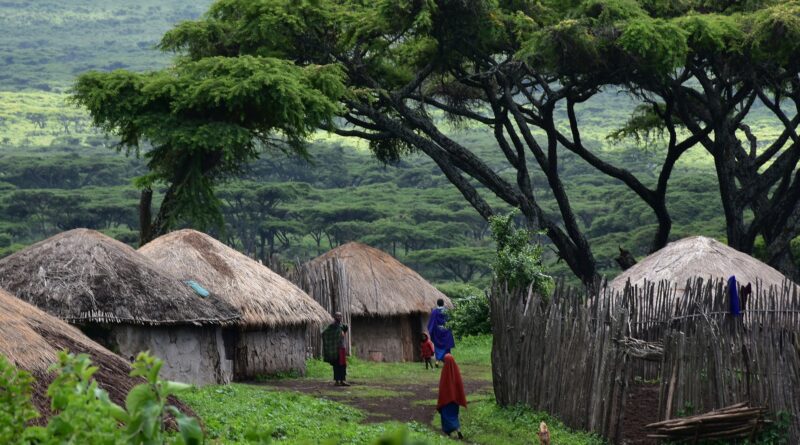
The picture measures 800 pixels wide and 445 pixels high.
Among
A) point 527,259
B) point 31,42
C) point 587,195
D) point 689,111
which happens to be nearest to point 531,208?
point 689,111

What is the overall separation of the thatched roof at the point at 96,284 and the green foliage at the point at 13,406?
10934 mm

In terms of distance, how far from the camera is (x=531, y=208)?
25.3 meters

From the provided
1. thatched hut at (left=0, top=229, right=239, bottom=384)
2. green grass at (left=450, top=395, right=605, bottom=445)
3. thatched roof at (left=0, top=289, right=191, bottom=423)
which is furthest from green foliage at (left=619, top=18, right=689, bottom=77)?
thatched roof at (left=0, top=289, right=191, bottom=423)

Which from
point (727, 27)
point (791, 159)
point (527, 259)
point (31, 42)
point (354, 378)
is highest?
point (31, 42)

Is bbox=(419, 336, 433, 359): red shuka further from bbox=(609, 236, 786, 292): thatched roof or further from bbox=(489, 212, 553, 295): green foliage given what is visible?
bbox=(609, 236, 786, 292): thatched roof

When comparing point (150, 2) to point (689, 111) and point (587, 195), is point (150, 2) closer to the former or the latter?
point (587, 195)

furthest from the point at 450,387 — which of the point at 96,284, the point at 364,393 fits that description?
the point at 96,284

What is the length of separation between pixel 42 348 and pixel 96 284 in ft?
20.6

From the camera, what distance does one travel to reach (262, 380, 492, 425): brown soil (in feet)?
46.8

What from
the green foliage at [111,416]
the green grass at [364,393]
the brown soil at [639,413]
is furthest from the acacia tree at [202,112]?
the green foliage at [111,416]

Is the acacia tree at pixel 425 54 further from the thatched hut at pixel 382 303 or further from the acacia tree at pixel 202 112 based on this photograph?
the thatched hut at pixel 382 303

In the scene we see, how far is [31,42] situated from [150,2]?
3047cm

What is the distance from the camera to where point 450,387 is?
12766 mm

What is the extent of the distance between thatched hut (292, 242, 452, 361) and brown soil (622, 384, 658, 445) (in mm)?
8801
